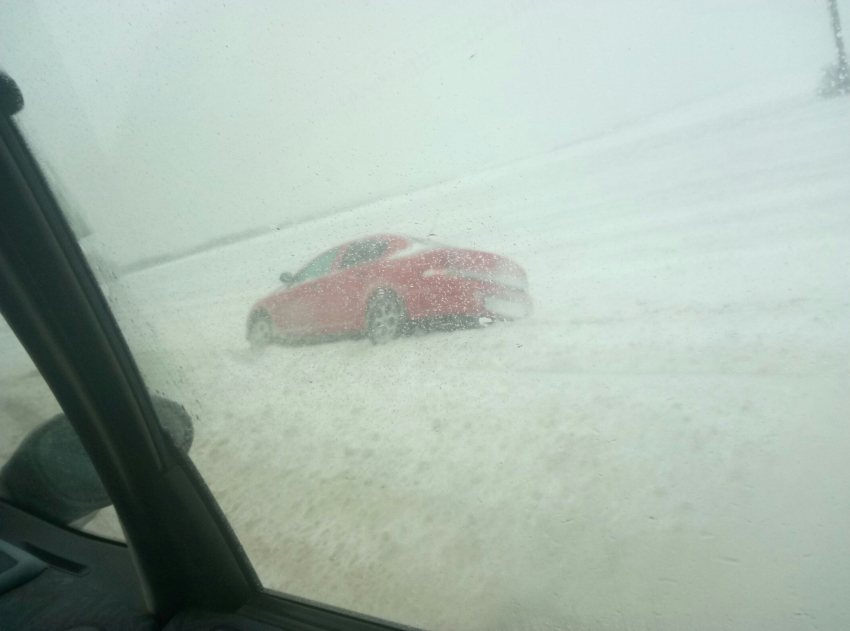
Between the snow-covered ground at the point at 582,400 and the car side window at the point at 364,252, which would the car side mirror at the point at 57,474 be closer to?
the snow-covered ground at the point at 582,400

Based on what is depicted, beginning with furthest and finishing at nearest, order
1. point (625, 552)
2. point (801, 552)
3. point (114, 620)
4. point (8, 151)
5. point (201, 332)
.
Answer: point (201, 332), point (114, 620), point (8, 151), point (625, 552), point (801, 552)

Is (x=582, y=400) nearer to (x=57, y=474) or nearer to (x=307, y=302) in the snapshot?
(x=307, y=302)

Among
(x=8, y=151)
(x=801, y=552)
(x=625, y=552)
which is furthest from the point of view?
(x=8, y=151)

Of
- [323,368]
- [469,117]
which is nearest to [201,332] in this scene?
[323,368]

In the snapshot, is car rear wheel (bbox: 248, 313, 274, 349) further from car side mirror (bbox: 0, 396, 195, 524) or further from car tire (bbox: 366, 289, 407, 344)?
car side mirror (bbox: 0, 396, 195, 524)

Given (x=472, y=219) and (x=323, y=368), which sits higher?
(x=472, y=219)

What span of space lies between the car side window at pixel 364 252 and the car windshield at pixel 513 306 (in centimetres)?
3

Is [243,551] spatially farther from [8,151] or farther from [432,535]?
[8,151]

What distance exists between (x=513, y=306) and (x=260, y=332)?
43.6 inches

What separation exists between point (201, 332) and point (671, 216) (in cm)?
198

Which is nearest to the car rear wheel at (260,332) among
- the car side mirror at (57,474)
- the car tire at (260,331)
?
the car tire at (260,331)

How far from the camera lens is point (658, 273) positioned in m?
2.31

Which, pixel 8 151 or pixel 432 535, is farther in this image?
pixel 432 535

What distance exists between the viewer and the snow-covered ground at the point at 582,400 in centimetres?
194
